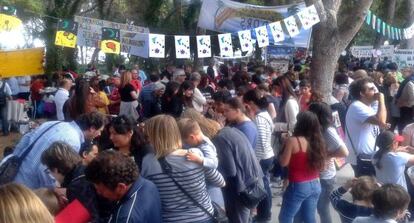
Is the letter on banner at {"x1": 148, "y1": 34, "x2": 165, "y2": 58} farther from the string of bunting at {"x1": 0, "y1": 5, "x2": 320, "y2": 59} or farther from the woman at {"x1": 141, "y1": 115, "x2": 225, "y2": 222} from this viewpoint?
the woman at {"x1": 141, "y1": 115, "x2": 225, "y2": 222}

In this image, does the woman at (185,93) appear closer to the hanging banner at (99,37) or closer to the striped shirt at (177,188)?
the hanging banner at (99,37)

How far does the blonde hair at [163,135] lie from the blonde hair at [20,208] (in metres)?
2.11

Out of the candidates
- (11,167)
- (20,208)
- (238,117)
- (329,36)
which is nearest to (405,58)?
(329,36)

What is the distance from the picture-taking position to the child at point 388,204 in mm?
4172

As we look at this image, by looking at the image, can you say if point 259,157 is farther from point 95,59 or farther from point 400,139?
point 95,59

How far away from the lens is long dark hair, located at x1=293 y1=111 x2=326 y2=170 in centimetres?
571

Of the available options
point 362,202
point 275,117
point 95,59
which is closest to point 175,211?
point 362,202

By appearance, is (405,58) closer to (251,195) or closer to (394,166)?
(394,166)

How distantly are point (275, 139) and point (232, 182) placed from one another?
3.47 meters

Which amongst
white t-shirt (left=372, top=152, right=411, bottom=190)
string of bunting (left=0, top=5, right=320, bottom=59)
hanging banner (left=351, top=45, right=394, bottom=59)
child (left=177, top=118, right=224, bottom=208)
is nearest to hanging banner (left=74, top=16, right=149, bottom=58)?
string of bunting (left=0, top=5, right=320, bottom=59)

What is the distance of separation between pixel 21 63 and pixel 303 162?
5421 millimetres

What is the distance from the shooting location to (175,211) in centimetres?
447

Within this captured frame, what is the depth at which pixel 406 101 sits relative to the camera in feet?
35.0

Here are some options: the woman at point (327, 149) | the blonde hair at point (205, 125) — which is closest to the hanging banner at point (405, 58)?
the woman at point (327, 149)
